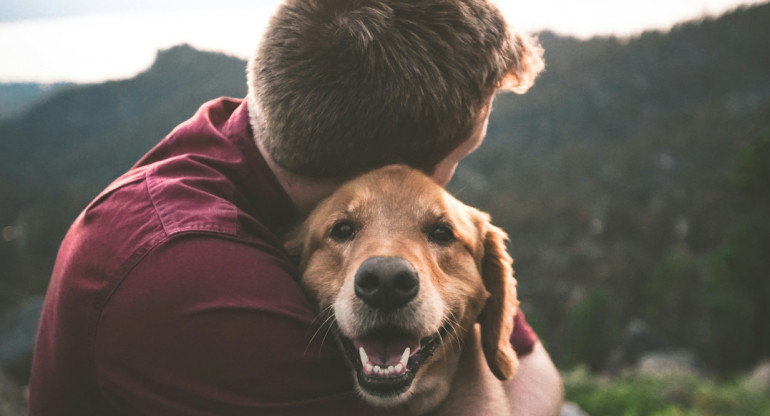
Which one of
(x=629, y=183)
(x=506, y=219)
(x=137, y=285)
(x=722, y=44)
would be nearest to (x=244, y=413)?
(x=137, y=285)

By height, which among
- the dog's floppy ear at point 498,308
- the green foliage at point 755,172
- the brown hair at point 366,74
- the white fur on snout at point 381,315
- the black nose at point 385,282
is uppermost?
the brown hair at point 366,74

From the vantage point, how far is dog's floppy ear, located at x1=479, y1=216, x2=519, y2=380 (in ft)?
9.87

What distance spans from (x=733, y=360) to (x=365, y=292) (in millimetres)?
40525

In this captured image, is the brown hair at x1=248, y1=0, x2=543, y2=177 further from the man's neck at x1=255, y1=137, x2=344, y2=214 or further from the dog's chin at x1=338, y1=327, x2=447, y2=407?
the dog's chin at x1=338, y1=327, x2=447, y2=407

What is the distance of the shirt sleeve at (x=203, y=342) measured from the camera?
191 centimetres

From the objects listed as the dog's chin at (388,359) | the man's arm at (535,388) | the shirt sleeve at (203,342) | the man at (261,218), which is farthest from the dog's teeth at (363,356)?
the man's arm at (535,388)

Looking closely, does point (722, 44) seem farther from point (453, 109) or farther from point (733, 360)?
point (453, 109)

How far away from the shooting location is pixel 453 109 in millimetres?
2617

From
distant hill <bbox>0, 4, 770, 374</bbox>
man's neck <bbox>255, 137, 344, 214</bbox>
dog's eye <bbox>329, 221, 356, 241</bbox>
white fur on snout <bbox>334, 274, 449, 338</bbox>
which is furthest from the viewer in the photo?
distant hill <bbox>0, 4, 770, 374</bbox>

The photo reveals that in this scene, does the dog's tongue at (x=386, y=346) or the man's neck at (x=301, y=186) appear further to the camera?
the man's neck at (x=301, y=186)

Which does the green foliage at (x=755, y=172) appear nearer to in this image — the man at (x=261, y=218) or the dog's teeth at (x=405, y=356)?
the man at (x=261, y=218)

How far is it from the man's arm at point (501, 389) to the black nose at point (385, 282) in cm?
79

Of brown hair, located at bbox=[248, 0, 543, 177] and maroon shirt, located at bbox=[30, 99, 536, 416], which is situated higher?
brown hair, located at bbox=[248, 0, 543, 177]

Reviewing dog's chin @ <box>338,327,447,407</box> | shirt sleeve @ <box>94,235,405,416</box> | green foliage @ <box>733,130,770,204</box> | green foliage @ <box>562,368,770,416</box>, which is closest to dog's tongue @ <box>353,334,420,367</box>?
dog's chin @ <box>338,327,447,407</box>
